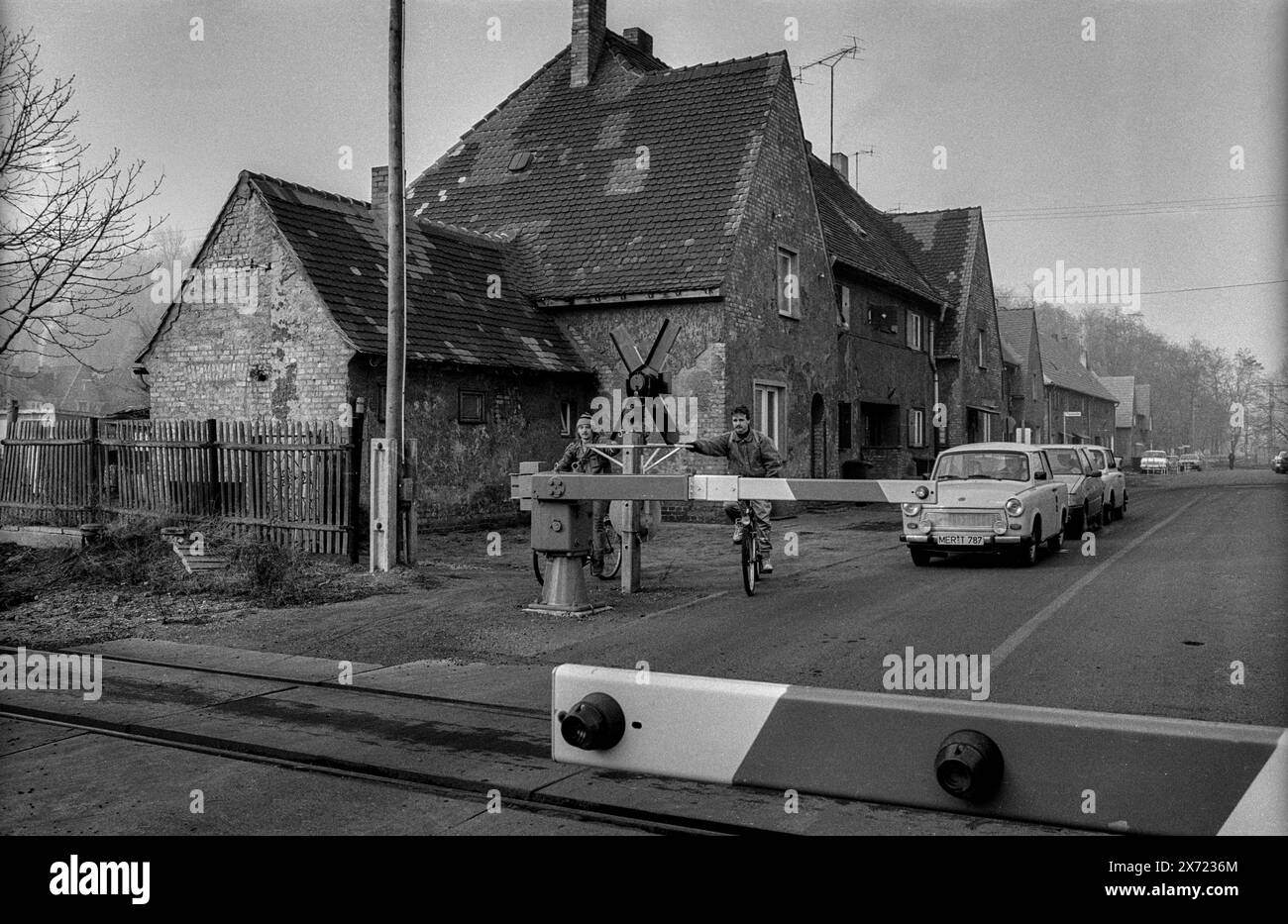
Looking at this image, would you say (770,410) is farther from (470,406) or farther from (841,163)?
(841,163)

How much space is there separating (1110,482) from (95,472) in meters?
19.2

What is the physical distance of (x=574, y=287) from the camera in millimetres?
22578

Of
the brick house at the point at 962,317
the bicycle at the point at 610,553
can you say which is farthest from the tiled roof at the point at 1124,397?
the bicycle at the point at 610,553

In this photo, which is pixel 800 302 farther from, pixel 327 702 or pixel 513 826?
pixel 513 826

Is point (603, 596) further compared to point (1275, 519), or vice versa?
point (1275, 519)

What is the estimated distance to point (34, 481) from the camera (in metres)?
17.7

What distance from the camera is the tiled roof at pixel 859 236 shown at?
96.3 ft

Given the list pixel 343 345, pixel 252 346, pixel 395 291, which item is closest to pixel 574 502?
pixel 395 291

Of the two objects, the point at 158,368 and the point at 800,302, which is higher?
the point at 800,302

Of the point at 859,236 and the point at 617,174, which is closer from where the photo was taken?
the point at 617,174

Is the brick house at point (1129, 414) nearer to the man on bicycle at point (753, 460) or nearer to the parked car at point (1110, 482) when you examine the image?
the parked car at point (1110, 482)
